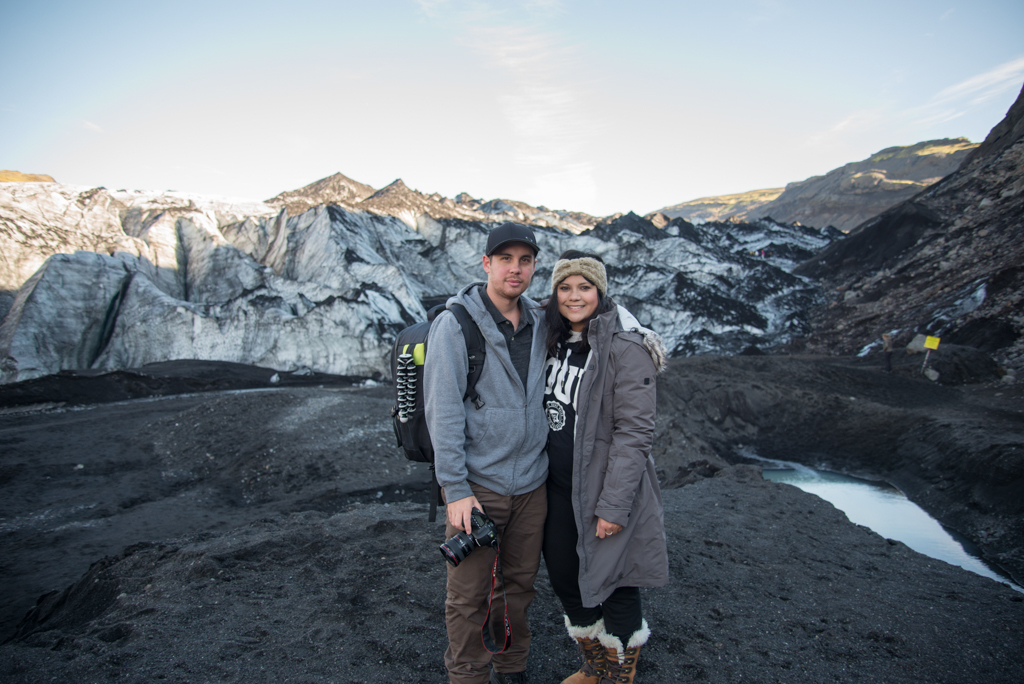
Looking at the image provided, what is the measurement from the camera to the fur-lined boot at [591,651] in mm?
2285

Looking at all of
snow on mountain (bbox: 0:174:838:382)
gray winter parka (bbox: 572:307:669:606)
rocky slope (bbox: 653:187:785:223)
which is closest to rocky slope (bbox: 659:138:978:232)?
rocky slope (bbox: 653:187:785:223)

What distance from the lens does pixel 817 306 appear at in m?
21.4

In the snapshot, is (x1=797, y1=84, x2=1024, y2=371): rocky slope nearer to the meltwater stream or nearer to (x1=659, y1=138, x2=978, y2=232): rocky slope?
the meltwater stream

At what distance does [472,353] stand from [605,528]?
3.10ft

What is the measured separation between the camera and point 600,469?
2129 millimetres

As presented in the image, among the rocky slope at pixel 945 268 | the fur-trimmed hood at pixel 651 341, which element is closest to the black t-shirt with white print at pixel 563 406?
the fur-trimmed hood at pixel 651 341

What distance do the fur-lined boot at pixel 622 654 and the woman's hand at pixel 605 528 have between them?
0.51 meters

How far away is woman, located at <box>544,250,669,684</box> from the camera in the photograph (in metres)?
2.07

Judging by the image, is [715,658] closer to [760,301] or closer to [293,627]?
[293,627]

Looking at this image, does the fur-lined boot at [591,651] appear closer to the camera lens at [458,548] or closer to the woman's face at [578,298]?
the camera lens at [458,548]

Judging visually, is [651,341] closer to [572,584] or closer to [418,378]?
[418,378]

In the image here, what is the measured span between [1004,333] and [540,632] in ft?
46.3

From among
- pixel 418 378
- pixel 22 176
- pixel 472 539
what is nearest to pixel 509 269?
pixel 418 378

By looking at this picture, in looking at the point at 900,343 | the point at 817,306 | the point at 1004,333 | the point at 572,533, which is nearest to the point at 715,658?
the point at 572,533
